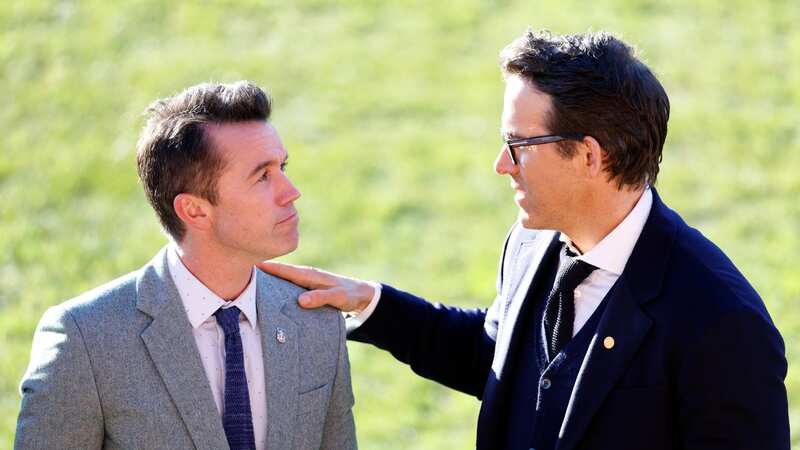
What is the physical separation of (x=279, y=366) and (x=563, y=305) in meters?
0.85

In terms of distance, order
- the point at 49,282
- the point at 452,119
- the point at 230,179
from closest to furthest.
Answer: the point at 230,179 → the point at 49,282 → the point at 452,119

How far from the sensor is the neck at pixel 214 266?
359 cm

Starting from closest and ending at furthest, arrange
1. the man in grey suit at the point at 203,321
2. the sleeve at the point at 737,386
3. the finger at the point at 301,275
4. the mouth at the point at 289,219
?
the sleeve at the point at 737,386, the man in grey suit at the point at 203,321, the mouth at the point at 289,219, the finger at the point at 301,275

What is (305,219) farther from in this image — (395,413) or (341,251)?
(395,413)

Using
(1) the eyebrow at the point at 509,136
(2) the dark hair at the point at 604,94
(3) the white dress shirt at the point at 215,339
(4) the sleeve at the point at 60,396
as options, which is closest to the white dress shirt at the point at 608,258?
(2) the dark hair at the point at 604,94

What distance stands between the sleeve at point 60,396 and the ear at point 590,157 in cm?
148

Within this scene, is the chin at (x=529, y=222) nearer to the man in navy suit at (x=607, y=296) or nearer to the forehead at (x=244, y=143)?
the man in navy suit at (x=607, y=296)

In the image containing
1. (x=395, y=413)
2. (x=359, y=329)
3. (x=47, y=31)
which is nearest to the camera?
(x=359, y=329)

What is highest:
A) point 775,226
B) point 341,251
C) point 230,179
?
point 775,226

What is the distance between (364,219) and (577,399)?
508cm

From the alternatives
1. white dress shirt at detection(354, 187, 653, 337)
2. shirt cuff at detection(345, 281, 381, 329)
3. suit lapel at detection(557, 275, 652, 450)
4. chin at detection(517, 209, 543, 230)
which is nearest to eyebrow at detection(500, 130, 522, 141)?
chin at detection(517, 209, 543, 230)

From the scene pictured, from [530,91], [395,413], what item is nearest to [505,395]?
[530,91]

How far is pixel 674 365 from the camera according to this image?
3.32 metres

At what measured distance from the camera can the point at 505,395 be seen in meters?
3.69
